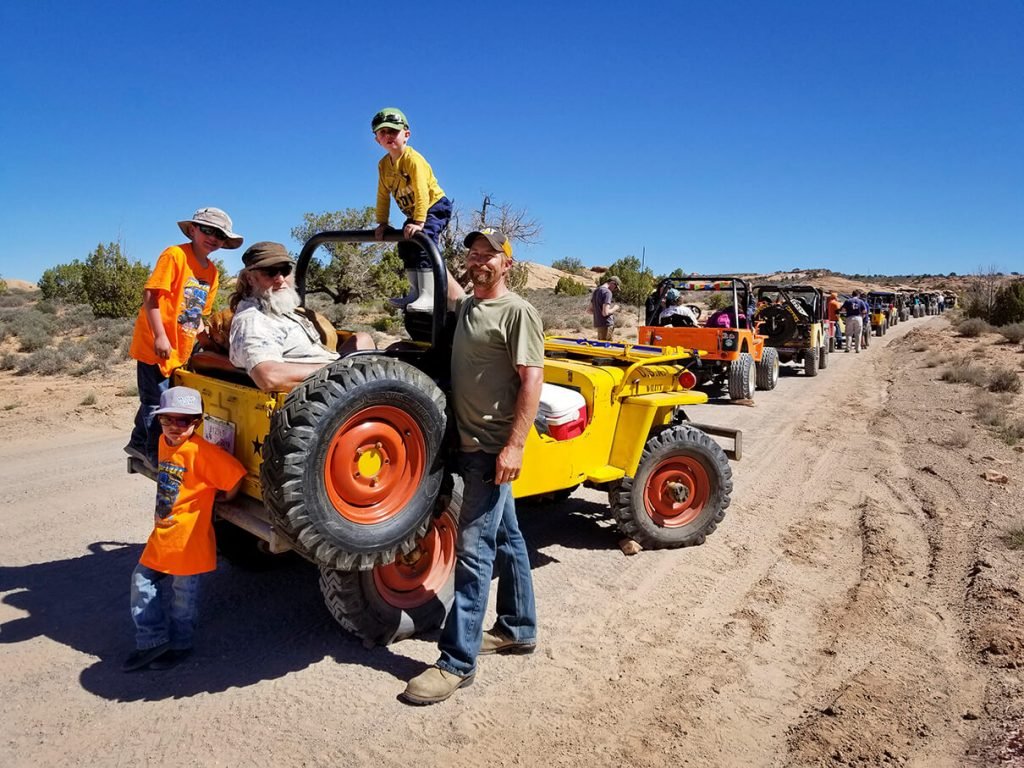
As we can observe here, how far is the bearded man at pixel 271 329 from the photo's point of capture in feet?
10.4

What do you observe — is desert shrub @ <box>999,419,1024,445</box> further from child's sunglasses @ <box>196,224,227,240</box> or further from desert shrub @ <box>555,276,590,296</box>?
desert shrub @ <box>555,276,590,296</box>

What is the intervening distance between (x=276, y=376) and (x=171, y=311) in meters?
1.41

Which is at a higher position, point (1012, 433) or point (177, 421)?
point (177, 421)

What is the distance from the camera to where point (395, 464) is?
10.8 feet

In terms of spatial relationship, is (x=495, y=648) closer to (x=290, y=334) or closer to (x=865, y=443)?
(x=290, y=334)

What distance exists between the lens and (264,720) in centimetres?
308

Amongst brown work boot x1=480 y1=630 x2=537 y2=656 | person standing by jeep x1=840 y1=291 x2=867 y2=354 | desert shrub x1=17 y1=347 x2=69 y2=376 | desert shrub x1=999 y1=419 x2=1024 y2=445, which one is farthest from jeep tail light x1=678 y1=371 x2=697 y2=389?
person standing by jeep x1=840 y1=291 x2=867 y2=354

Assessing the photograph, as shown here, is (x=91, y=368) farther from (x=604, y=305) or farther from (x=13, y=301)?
(x=13, y=301)

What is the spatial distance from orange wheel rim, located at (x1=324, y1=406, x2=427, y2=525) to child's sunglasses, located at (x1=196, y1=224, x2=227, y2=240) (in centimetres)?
179

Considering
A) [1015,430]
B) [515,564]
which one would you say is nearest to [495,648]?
[515,564]

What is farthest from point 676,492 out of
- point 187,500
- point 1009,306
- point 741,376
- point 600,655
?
point 1009,306

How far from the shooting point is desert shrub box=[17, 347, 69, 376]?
14.0m

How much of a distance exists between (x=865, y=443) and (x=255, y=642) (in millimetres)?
7639

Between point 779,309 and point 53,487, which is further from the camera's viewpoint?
point 779,309
